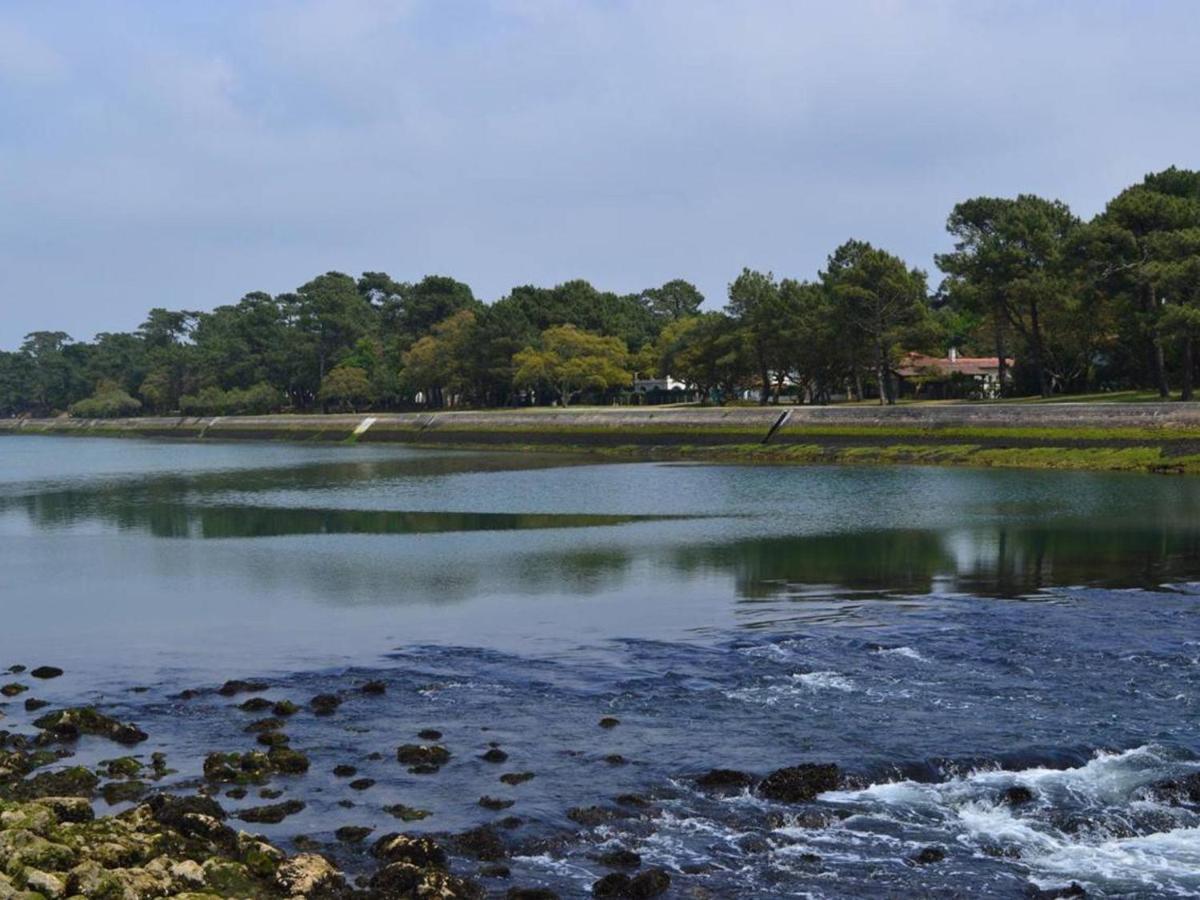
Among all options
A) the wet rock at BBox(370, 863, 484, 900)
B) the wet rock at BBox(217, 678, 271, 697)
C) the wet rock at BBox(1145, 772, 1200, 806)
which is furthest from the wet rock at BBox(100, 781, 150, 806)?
the wet rock at BBox(1145, 772, 1200, 806)

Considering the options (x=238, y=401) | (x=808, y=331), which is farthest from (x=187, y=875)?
(x=238, y=401)

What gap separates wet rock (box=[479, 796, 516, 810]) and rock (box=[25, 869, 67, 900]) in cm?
521

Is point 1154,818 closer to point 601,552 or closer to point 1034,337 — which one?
point 601,552

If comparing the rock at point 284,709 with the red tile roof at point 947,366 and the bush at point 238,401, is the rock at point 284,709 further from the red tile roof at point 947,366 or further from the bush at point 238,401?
the bush at point 238,401

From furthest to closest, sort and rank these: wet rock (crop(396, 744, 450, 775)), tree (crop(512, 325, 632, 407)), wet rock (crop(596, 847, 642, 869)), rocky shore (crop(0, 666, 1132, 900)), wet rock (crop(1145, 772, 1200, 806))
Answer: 1. tree (crop(512, 325, 632, 407))
2. wet rock (crop(396, 744, 450, 775))
3. wet rock (crop(1145, 772, 1200, 806))
4. wet rock (crop(596, 847, 642, 869))
5. rocky shore (crop(0, 666, 1132, 900))

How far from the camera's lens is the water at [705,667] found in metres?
14.9

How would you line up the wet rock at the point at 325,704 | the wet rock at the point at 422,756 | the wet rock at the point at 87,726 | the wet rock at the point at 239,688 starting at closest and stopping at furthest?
1. the wet rock at the point at 422,756
2. the wet rock at the point at 87,726
3. the wet rock at the point at 325,704
4. the wet rock at the point at 239,688

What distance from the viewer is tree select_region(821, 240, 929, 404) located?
292 feet

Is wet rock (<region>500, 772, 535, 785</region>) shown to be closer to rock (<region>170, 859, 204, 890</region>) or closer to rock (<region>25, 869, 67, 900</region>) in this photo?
rock (<region>170, 859, 204, 890</region>)

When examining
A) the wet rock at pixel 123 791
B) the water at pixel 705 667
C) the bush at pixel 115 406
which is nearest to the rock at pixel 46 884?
the water at pixel 705 667

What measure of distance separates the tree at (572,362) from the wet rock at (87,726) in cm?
10445

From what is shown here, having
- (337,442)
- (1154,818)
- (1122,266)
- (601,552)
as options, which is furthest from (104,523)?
(337,442)

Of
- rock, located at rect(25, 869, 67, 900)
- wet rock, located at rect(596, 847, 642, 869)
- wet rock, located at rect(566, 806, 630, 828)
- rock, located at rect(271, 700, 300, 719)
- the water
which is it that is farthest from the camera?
rock, located at rect(271, 700, 300, 719)

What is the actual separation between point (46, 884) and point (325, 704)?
8580 millimetres
